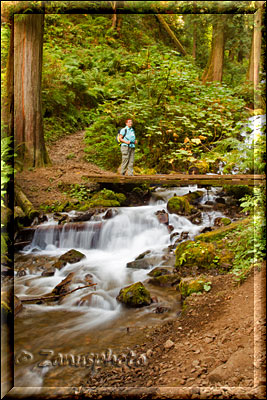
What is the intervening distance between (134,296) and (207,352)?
1419mm

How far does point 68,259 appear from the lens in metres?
3.83

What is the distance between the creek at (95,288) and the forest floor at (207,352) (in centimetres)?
28

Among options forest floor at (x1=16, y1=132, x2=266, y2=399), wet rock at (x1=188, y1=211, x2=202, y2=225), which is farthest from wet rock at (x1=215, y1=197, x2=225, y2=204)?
forest floor at (x1=16, y1=132, x2=266, y2=399)

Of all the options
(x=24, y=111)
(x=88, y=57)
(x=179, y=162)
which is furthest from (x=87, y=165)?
(x=88, y=57)

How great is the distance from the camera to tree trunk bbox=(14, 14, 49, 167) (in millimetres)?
3258

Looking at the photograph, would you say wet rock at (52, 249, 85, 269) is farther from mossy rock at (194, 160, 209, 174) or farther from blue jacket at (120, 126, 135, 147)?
mossy rock at (194, 160, 209, 174)

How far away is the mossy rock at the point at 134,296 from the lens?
3416 millimetres

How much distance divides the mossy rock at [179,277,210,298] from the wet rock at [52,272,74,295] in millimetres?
1466

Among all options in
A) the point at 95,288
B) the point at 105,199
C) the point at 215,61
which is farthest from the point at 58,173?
the point at 215,61

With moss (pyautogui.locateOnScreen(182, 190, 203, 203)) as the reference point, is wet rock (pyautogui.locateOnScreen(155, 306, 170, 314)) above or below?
below

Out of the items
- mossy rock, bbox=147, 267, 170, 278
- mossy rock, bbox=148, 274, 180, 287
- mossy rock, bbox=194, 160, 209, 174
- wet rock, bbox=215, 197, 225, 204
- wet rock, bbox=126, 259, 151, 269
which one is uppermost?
mossy rock, bbox=194, 160, 209, 174

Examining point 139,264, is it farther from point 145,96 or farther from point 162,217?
point 145,96

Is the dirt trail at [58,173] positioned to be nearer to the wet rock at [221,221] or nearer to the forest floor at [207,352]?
the wet rock at [221,221]

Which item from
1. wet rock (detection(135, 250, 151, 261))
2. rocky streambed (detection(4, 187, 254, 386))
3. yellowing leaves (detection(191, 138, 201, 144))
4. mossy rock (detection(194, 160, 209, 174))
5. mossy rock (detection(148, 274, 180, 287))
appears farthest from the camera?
yellowing leaves (detection(191, 138, 201, 144))
